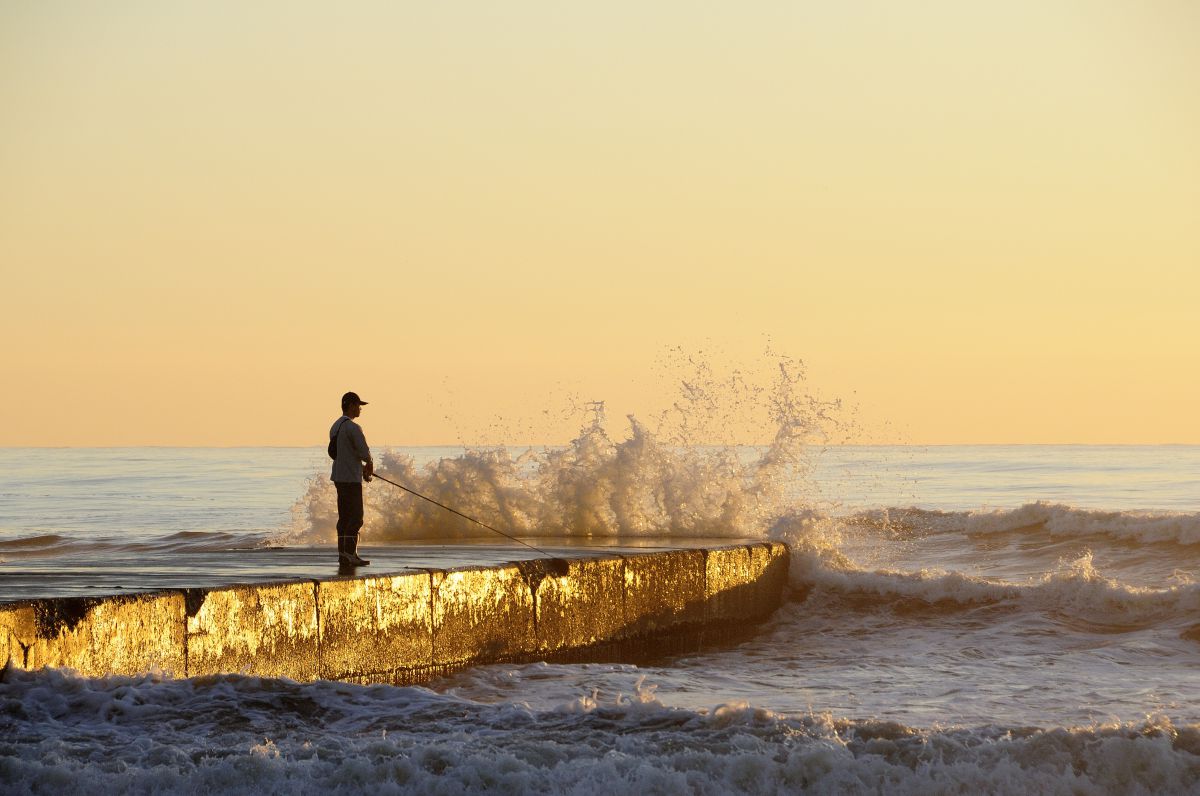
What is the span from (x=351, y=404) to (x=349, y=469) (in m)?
0.47

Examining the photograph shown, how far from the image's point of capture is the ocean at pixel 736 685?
6.66 metres

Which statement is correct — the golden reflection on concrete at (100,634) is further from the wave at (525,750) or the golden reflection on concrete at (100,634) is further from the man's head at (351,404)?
the man's head at (351,404)

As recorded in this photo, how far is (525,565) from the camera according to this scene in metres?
10.8

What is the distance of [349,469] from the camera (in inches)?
408

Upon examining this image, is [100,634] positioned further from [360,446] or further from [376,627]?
[360,446]

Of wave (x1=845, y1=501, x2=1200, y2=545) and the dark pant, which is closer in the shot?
the dark pant

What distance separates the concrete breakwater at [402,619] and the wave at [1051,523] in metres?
8.00

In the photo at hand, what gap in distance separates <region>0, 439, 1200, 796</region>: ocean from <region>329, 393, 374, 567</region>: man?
136 centimetres

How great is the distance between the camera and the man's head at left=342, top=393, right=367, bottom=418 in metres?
10.3

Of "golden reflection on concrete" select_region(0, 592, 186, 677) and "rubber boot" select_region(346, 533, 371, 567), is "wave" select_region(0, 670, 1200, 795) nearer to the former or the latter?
"golden reflection on concrete" select_region(0, 592, 186, 677)

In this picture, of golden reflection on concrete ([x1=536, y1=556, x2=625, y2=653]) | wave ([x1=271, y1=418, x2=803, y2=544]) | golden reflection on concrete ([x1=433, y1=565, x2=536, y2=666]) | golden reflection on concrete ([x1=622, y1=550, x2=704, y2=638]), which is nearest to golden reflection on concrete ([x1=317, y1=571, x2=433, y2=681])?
golden reflection on concrete ([x1=433, y1=565, x2=536, y2=666])

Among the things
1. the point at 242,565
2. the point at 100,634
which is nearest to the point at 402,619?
the point at 242,565

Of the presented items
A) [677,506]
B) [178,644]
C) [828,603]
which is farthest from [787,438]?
[178,644]

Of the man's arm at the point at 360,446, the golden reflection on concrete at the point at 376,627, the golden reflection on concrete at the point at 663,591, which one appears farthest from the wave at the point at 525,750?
the golden reflection on concrete at the point at 663,591
